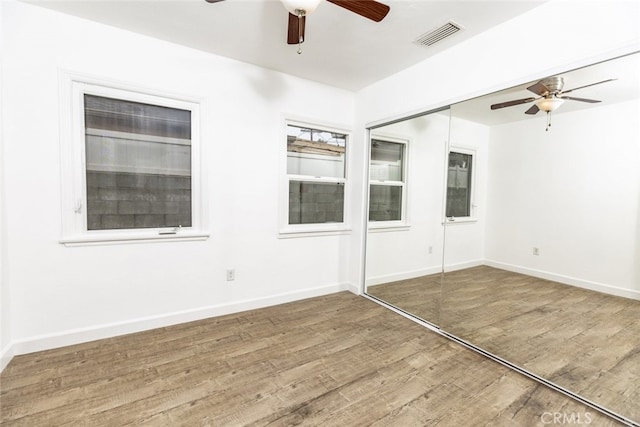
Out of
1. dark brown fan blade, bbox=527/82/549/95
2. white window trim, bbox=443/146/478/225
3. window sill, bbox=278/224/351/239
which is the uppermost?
dark brown fan blade, bbox=527/82/549/95

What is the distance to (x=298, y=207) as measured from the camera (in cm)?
350

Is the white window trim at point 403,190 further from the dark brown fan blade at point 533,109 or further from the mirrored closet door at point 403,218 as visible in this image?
the dark brown fan blade at point 533,109

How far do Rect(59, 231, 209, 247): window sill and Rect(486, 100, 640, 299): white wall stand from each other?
9.80ft

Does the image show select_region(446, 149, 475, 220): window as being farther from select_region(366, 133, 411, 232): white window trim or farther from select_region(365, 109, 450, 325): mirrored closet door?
select_region(366, 133, 411, 232): white window trim

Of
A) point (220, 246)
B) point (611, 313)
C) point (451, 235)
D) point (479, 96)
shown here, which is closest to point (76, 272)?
point (220, 246)

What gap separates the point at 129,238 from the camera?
2.53 m

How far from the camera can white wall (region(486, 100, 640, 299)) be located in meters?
1.82

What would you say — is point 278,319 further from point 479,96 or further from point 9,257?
point 479,96

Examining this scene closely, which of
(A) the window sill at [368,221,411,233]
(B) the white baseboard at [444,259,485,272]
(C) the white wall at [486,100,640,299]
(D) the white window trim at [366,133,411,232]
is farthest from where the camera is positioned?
(A) the window sill at [368,221,411,233]

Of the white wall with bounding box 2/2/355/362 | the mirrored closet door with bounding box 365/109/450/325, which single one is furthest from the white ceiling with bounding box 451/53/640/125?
the white wall with bounding box 2/2/355/362

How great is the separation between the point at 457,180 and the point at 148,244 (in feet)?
10.1

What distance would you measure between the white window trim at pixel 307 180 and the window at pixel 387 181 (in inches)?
13.3

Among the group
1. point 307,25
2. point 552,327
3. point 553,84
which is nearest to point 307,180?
point 307,25

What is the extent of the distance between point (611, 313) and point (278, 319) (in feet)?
8.70
